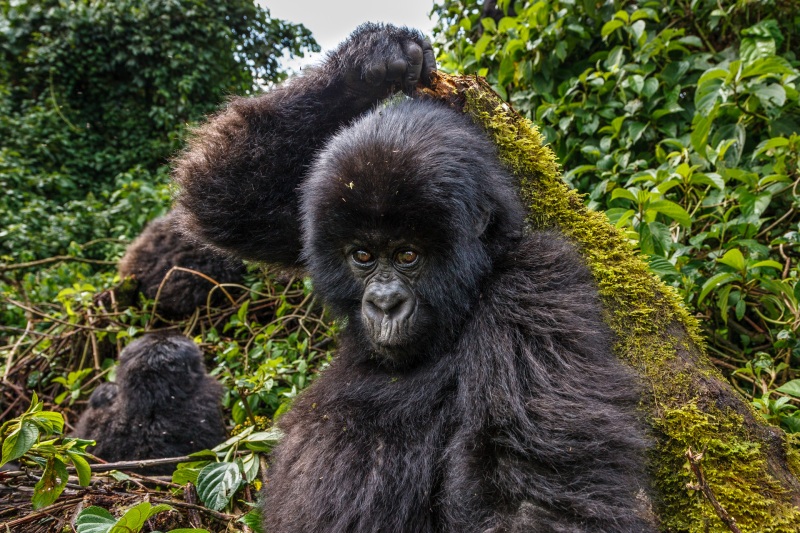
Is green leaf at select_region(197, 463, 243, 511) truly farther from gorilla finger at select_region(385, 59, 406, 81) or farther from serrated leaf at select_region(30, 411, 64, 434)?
gorilla finger at select_region(385, 59, 406, 81)

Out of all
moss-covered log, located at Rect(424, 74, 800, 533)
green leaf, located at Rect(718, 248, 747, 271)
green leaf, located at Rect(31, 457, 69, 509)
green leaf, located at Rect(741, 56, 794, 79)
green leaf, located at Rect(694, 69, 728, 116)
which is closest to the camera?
moss-covered log, located at Rect(424, 74, 800, 533)

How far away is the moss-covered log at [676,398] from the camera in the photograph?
6.29 feet

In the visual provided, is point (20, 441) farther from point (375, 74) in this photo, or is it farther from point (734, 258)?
point (734, 258)

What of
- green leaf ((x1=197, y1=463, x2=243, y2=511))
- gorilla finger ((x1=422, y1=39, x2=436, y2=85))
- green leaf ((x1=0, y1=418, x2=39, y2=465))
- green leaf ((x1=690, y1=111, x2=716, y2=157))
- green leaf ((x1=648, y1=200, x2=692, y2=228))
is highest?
gorilla finger ((x1=422, y1=39, x2=436, y2=85))

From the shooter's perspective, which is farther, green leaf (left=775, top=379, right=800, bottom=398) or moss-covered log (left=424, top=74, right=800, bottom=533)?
green leaf (left=775, top=379, right=800, bottom=398)

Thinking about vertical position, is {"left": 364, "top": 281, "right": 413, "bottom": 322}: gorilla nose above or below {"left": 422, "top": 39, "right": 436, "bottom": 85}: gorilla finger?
below

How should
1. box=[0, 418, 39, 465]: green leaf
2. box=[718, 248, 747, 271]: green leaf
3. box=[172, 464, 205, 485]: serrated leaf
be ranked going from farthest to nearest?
box=[718, 248, 747, 271]: green leaf → box=[172, 464, 205, 485]: serrated leaf → box=[0, 418, 39, 465]: green leaf

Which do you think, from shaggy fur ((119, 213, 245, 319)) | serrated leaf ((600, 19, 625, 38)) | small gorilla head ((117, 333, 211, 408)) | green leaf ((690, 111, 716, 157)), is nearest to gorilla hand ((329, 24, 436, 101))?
green leaf ((690, 111, 716, 157))

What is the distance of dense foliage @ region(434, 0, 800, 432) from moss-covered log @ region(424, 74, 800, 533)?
470 millimetres

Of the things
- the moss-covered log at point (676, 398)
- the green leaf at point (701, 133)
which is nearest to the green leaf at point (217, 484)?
the moss-covered log at point (676, 398)

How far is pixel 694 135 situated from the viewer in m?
3.33

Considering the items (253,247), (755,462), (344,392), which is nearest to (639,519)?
(755,462)

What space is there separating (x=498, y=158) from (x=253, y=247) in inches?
52.3

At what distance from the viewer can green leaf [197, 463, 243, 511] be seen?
8.05 ft
